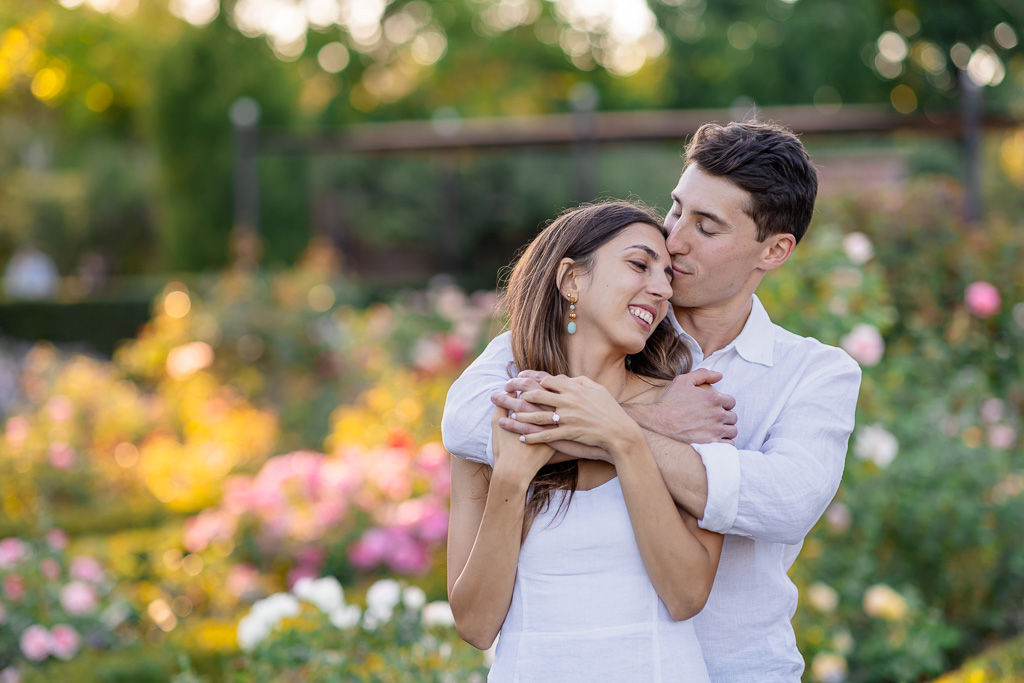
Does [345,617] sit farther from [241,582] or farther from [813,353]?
[813,353]

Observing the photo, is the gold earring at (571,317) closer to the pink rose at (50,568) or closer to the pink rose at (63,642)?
the pink rose at (63,642)

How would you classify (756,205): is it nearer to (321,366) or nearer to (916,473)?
(916,473)

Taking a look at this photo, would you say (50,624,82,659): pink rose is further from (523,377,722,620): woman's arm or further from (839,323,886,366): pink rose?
(839,323,886,366): pink rose

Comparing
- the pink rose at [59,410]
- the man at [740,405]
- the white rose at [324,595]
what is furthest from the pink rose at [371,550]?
the pink rose at [59,410]

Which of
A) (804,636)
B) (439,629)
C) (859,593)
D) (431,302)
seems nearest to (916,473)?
(859,593)

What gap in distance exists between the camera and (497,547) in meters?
1.63

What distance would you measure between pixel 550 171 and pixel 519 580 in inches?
658

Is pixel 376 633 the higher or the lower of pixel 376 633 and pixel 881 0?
the higher

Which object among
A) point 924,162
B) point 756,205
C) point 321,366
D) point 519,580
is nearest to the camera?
point 519,580

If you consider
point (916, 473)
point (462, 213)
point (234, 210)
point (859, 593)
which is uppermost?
point (916, 473)

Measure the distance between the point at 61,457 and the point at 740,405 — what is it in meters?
5.52

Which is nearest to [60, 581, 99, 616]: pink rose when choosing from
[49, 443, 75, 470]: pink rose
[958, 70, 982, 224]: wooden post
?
[49, 443, 75, 470]: pink rose

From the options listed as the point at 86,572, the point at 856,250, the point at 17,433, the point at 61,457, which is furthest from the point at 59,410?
the point at 856,250

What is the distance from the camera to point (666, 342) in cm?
192
